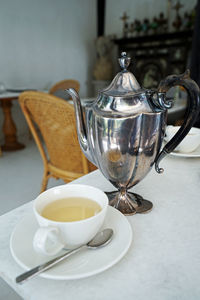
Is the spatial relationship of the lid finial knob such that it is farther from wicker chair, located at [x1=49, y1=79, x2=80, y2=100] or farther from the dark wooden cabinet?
the dark wooden cabinet

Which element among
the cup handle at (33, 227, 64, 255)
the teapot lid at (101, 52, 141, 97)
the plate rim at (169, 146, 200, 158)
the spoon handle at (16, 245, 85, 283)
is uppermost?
the teapot lid at (101, 52, 141, 97)

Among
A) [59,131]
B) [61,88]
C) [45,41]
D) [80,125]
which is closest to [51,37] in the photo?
[45,41]

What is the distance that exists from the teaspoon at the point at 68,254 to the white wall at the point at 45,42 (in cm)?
Result: 340

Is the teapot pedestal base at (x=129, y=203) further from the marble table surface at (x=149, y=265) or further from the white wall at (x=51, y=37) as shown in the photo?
the white wall at (x=51, y=37)

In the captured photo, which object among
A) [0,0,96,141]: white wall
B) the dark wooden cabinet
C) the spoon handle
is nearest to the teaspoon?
the spoon handle

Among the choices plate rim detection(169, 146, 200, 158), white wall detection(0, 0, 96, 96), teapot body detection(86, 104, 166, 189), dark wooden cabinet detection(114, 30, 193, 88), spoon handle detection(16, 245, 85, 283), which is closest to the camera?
spoon handle detection(16, 245, 85, 283)

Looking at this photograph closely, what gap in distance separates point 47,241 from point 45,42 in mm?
3894

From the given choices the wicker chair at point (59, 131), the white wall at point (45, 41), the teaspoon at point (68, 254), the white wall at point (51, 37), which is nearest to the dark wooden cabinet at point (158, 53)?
the white wall at point (51, 37)

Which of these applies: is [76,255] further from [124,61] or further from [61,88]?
[61,88]

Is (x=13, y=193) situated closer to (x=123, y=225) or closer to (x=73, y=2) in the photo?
(x=123, y=225)

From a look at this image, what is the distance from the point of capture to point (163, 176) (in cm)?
61

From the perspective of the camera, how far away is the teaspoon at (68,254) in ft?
0.92

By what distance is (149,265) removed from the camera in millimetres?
330

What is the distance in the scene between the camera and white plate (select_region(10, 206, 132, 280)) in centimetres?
30
